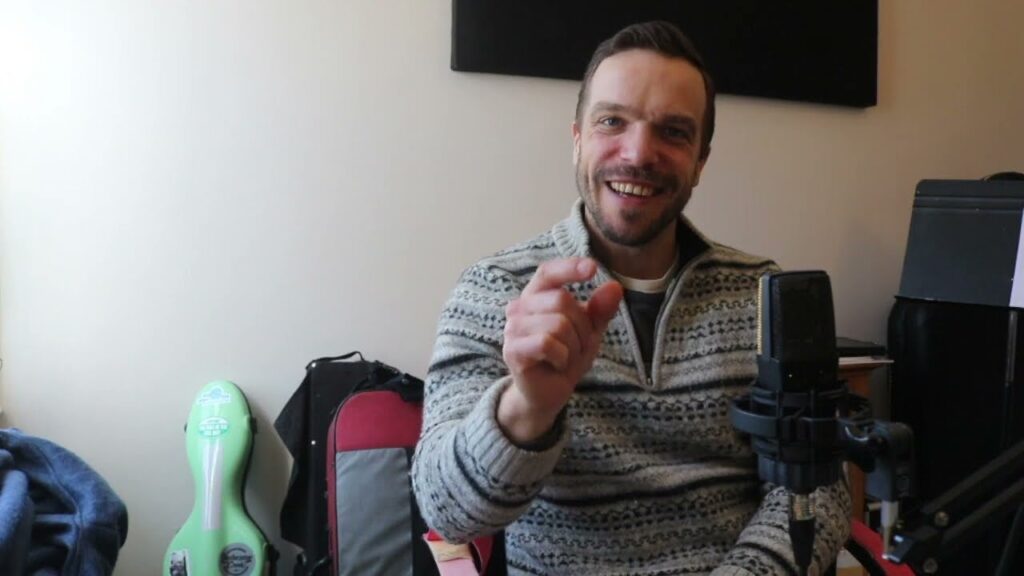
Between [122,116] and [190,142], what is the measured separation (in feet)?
0.46

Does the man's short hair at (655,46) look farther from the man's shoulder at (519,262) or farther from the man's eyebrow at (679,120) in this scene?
the man's shoulder at (519,262)

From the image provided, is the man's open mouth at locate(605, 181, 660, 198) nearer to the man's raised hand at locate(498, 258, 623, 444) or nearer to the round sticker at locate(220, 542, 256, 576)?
the man's raised hand at locate(498, 258, 623, 444)

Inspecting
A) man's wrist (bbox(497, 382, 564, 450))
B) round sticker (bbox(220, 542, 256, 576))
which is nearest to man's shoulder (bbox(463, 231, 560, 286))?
man's wrist (bbox(497, 382, 564, 450))

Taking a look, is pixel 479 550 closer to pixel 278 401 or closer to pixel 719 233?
pixel 278 401

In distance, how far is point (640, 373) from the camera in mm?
1049

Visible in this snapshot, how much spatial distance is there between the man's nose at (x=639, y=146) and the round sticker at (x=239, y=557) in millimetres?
1114

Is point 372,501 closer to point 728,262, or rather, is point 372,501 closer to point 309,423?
point 309,423

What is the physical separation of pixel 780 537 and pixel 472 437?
44cm

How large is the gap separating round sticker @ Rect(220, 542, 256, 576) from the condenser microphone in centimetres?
126

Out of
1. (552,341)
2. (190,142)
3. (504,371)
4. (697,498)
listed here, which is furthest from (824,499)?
(190,142)

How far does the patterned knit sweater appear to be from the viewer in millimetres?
985

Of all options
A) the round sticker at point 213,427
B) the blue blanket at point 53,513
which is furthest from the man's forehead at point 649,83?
the round sticker at point 213,427

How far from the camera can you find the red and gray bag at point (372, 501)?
1490mm

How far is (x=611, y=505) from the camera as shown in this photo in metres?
0.99
